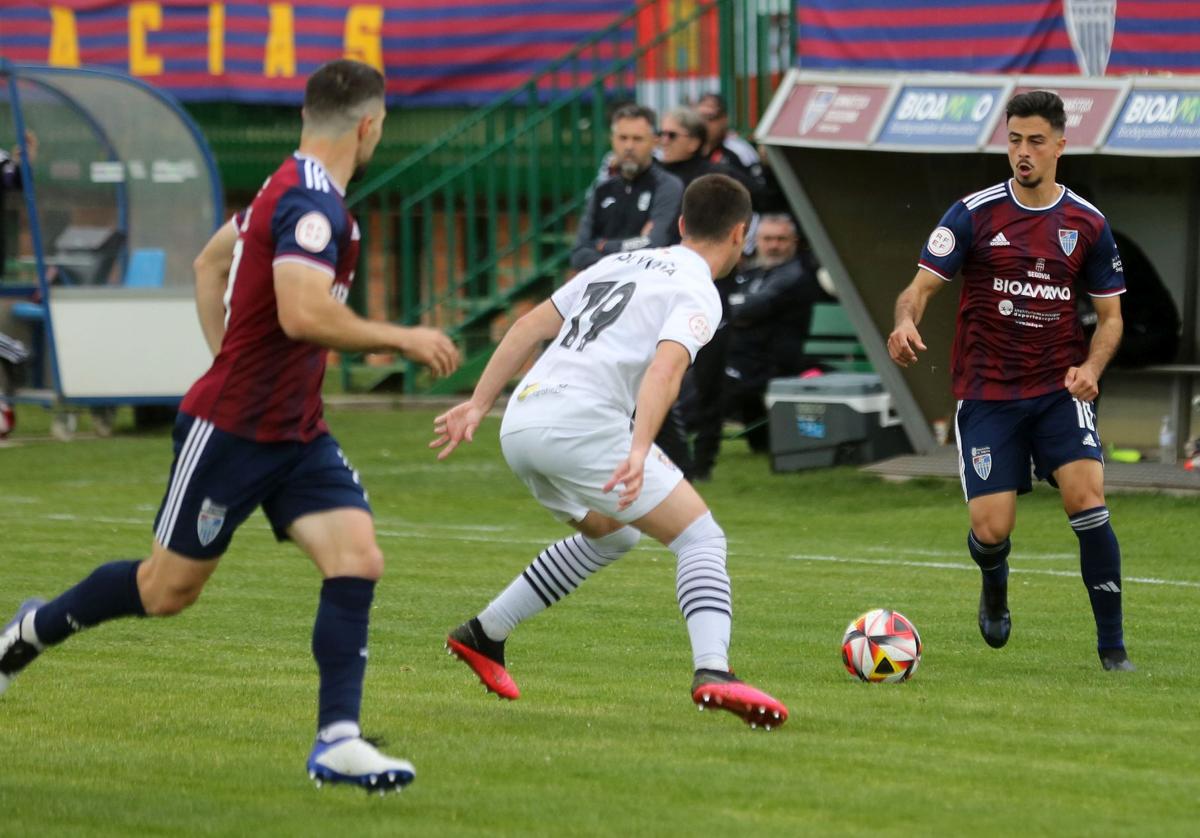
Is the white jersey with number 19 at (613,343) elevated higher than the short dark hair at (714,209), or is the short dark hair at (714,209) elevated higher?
the short dark hair at (714,209)

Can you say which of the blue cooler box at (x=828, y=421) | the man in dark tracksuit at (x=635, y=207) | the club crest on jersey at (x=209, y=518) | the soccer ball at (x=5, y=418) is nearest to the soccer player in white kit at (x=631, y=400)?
the club crest on jersey at (x=209, y=518)

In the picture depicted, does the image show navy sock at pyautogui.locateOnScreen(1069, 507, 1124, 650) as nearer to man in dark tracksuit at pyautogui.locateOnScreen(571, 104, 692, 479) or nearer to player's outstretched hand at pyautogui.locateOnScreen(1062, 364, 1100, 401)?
player's outstretched hand at pyautogui.locateOnScreen(1062, 364, 1100, 401)

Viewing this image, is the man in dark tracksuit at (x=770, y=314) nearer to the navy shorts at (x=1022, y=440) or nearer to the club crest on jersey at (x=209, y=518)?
the navy shorts at (x=1022, y=440)

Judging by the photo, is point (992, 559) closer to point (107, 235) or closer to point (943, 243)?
point (943, 243)

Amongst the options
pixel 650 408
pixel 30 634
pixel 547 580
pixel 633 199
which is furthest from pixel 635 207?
pixel 30 634

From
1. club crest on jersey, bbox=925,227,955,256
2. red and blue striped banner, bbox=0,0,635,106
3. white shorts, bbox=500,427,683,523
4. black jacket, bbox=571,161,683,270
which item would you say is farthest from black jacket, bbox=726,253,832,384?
white shorts, bbox=500,427,683,523

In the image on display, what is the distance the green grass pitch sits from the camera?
5.30 m

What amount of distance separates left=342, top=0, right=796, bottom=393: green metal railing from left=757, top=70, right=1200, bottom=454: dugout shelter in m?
3.29

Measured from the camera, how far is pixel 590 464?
21.2 ft

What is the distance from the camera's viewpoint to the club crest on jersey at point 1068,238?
7906mm

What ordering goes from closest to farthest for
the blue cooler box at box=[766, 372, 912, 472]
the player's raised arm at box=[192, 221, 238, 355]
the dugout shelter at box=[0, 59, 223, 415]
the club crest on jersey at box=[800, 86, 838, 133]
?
the player's raised arm at box=[192, 221, 238, 355] → the club crest on jersey at box=[800, 86, 838, 133] → the blue cooler box at box=[766, 372, 912, 472] → the dugout shelter at box=[0, 59, 223, 415]

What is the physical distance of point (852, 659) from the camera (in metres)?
7.41

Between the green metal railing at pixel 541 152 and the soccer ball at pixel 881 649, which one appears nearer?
the soccer ball at pixel 881 649

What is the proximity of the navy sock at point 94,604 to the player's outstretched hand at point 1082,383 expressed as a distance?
12.0 feet
